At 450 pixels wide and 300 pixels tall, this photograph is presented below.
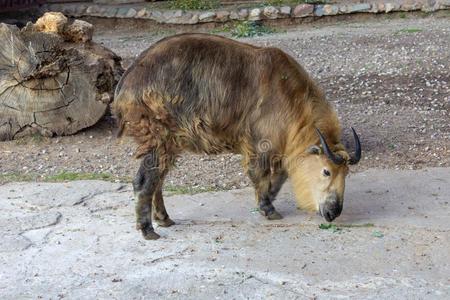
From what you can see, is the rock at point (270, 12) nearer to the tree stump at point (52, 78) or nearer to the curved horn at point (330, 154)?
the tree stump at point (52, 78)

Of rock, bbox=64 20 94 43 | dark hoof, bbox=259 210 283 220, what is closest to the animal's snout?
dark hoof, bbox=259 210 283 220

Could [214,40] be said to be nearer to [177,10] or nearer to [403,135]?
[403,135]

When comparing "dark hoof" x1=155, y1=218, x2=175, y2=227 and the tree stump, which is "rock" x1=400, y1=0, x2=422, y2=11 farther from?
"dark hoof" x1=155, y1=218, x2=175, y2=227

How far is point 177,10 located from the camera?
14.8 meters

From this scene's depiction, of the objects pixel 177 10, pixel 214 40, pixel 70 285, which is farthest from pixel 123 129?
pixel 177 10

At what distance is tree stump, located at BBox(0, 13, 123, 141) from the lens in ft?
27.2

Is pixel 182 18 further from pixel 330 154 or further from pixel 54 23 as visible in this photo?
pixel 330 154

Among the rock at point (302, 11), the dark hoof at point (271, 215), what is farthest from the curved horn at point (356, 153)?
the rock at point (302, 11)

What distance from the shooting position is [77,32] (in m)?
8.55

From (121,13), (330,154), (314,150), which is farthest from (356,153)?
(121,13)

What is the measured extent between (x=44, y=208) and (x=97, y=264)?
1323mm

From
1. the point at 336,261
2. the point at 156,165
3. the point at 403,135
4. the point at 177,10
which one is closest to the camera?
the point at 336,261

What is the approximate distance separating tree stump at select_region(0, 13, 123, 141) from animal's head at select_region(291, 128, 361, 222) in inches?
117

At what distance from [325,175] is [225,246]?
3.24 feet
